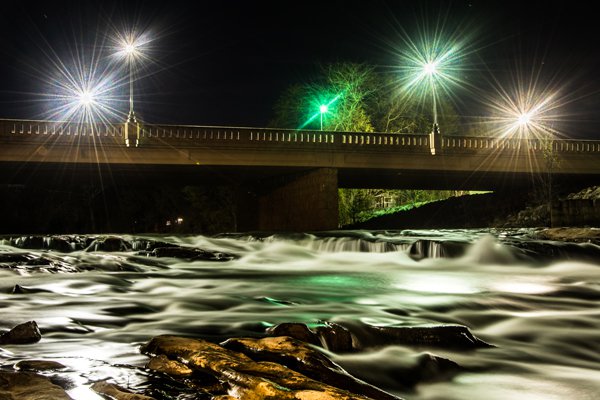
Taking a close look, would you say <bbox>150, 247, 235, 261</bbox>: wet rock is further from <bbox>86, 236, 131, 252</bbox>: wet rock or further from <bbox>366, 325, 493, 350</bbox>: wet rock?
<bbox>366, 325, 493, 350</bbox>: wet rock

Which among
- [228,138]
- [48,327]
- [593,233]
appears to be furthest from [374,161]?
[48,327]

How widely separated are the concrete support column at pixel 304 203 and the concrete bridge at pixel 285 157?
0.07 metres

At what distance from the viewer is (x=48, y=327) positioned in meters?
7.31

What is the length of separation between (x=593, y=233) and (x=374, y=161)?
17480 millimetres

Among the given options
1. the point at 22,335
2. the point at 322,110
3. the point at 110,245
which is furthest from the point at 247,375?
the point at 322,110

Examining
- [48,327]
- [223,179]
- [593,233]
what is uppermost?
[223,179]

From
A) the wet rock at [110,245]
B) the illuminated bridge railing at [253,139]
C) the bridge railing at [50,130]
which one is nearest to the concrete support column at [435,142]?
the illuminated bridge railing at [253,139]

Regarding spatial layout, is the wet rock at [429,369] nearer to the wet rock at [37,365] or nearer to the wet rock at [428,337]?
the wet rock at [428,337]

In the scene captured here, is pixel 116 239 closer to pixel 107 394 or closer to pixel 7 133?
pixel 7 133

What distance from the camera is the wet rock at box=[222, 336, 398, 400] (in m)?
4.70

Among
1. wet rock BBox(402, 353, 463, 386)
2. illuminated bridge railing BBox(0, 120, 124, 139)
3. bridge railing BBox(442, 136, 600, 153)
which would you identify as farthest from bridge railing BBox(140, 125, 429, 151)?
wet rock BBox(402, 353, 463, 386)

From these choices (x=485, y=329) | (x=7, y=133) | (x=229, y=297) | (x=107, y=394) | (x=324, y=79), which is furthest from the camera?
(x=324, y=79)

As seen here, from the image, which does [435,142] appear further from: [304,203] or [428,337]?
[428,337]

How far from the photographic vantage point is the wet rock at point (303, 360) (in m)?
4.70
